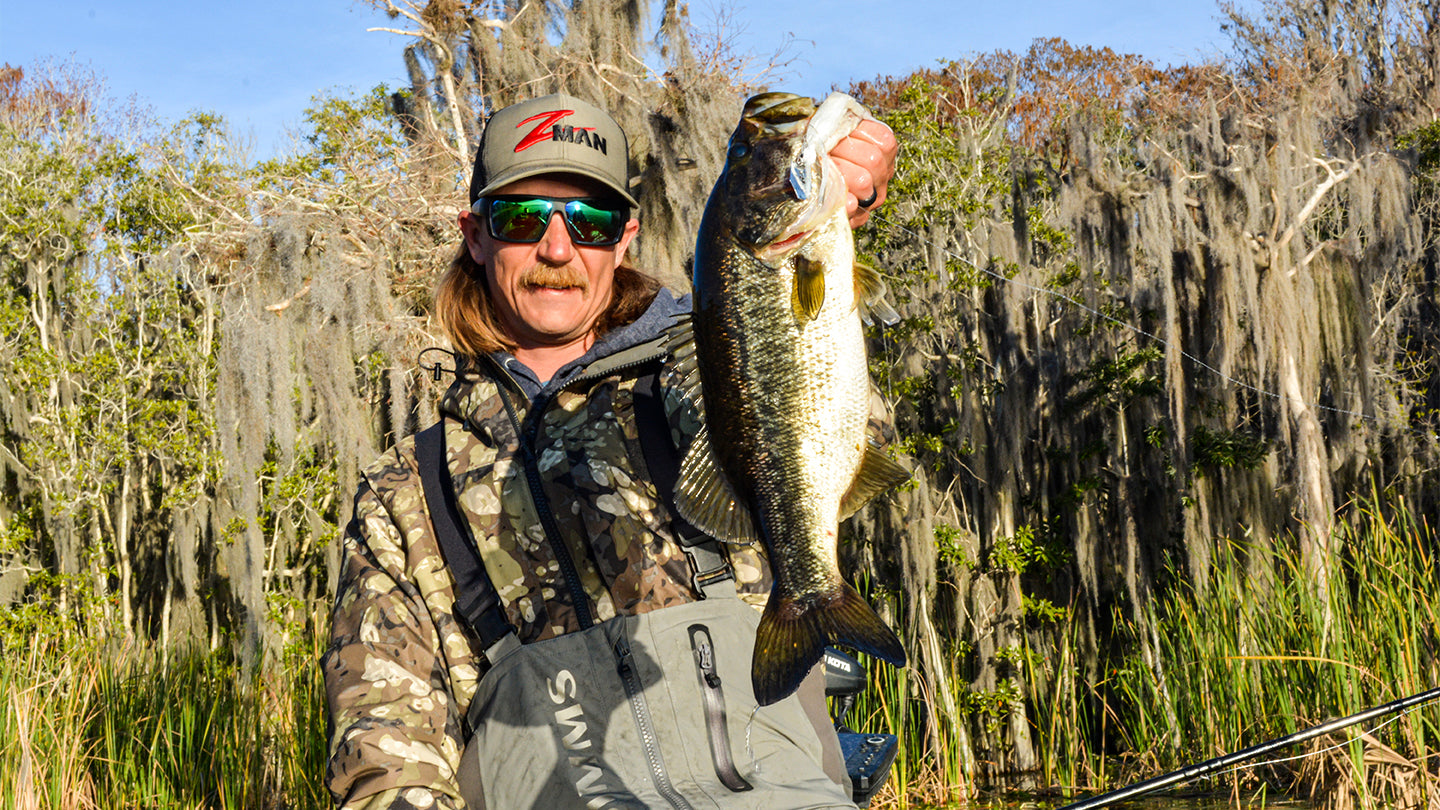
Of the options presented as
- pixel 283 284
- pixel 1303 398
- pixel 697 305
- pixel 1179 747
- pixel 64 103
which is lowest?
pixel 1179 747

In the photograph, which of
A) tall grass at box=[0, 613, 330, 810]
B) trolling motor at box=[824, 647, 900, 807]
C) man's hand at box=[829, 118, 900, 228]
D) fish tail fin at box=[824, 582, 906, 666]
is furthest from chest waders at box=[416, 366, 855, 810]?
tall grass at box=[0, 613, 330, 810]

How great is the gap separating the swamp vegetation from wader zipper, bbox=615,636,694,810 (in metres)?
8.28

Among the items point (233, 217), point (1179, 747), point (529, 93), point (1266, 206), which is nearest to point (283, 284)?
point (233, 217)

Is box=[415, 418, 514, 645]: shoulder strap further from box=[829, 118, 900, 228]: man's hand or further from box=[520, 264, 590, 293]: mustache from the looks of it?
box=[829, 118, 900, 228]: man's hand

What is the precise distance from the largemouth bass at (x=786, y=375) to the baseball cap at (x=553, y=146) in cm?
72

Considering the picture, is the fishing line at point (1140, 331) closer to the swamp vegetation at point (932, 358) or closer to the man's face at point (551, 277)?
the swamp vegetation at point (932, 358)

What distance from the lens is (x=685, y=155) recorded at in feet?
38.7

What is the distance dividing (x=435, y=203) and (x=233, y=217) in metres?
2.54

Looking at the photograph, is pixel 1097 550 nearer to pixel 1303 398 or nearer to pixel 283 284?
pixel 1303 398

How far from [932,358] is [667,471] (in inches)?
482

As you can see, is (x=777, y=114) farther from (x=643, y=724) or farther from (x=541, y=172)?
(x=643, y=724)

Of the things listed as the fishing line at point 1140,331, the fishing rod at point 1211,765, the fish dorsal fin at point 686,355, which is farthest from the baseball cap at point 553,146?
the fishing line at point 1140,331

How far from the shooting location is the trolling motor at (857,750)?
7.38ft

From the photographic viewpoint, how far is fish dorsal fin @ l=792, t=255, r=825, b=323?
1.72 metres
